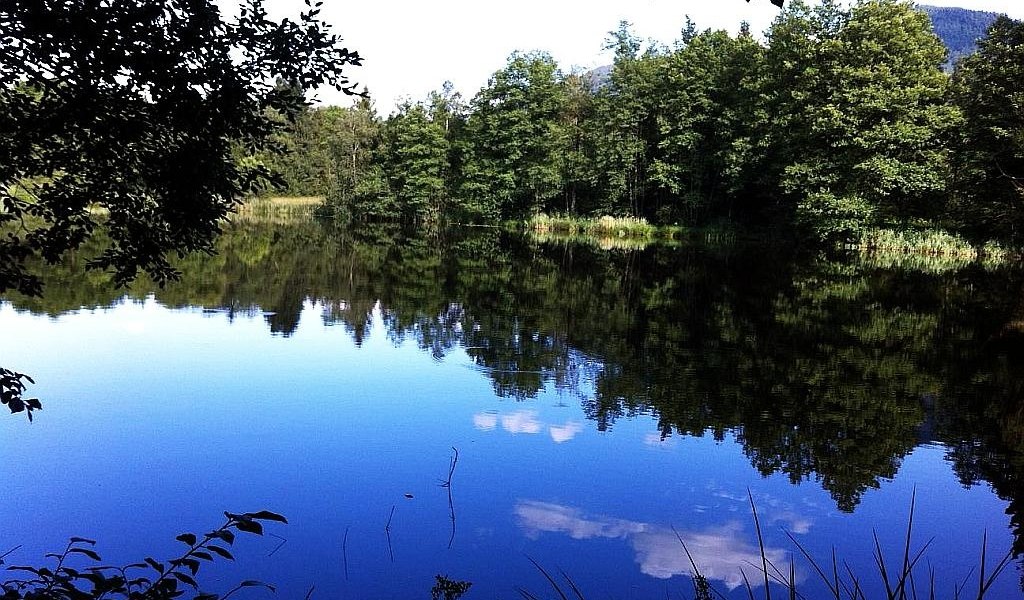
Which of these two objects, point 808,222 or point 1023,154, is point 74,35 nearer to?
point 1023,154

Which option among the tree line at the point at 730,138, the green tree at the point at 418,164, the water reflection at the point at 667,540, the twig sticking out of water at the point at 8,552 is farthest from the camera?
the green tree at the point at 418,164

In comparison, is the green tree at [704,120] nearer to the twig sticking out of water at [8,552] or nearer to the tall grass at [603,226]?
the tall grass at [603,226]

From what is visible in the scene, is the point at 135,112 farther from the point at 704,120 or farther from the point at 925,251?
the point at 704,120

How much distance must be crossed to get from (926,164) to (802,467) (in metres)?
31.8

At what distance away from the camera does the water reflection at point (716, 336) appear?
8.56m

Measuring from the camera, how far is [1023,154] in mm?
28516

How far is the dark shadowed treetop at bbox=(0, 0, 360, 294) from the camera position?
3.43 metres

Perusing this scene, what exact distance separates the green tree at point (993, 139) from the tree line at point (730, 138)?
81 mm

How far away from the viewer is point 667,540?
584 centimetres

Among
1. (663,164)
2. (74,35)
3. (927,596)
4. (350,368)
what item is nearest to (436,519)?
(927,596)

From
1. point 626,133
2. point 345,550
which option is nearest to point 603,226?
point 626,133

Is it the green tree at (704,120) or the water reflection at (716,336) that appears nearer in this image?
the water reflection at (716,336)

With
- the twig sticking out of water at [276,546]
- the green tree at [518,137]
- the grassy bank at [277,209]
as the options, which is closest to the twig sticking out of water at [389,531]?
the twig sticking out of water at [276,546]

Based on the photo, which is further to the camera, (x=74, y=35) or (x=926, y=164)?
(x=926, y=164)
